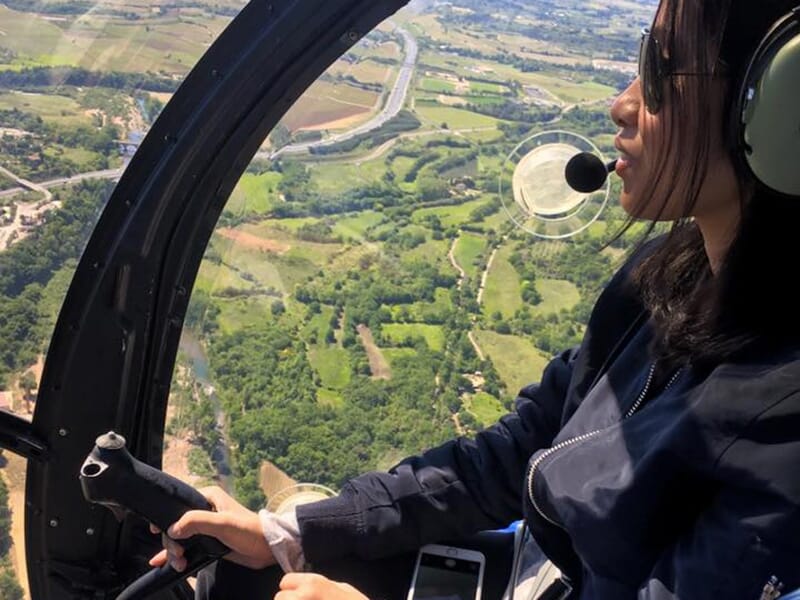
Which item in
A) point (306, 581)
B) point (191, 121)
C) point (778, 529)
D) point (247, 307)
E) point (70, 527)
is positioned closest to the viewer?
point (778, 529)

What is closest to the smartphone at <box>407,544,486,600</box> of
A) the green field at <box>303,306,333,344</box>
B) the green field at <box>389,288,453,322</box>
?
the green field at <box>303,306,333,344</box>

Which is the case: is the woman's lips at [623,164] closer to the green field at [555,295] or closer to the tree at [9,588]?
the green field at [555,295]

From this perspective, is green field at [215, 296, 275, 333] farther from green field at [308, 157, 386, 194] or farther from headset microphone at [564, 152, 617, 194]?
headset microphone at [564, 152, 617, 194]

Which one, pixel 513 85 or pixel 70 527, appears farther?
pixel 513 85

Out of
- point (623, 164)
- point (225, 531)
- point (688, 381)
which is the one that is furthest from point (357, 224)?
point (688, 381)

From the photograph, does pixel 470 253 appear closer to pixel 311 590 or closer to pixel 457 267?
pixel 457 267

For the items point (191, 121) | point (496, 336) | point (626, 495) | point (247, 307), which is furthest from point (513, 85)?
point (626, 495)

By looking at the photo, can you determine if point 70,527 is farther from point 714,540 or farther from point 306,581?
point 714,540
